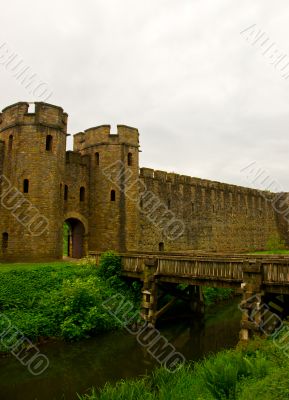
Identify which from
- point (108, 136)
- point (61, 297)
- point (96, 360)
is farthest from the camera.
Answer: point (108, 136)

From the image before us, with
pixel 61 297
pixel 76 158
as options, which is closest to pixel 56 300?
pixel 61 297

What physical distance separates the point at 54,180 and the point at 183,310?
979cm

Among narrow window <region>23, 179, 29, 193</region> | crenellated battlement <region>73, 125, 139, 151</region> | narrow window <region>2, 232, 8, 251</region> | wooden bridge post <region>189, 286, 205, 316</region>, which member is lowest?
wooden bridge post <region>189, 286, 205, 316</region>

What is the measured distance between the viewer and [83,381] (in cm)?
964

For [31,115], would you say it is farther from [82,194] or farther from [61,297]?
[61,297]

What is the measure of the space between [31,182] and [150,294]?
30.3 ft

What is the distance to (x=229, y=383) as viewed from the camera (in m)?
6.17

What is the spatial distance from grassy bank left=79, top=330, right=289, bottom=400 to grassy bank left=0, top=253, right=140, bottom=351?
18.1ft

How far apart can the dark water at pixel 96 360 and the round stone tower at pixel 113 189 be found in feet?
27.3

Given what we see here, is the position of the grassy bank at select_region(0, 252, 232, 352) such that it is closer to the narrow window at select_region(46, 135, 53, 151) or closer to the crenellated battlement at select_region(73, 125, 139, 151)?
the narrow window at select_region(46, 135, 53, 151)

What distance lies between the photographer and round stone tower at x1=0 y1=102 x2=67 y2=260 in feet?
62.3

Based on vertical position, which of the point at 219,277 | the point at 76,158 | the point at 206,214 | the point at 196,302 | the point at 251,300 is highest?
→ the point at 76,158

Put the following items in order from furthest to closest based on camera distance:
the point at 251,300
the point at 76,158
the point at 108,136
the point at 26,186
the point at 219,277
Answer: the point at 76,158 → the point at 108,136 → the point at 26,186 → the point at 219,277 → the point at 251,300

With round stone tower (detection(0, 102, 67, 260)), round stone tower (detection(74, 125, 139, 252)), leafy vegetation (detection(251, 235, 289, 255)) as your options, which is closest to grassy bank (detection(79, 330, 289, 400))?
round stone tower (detection(0, 102, 67, 260))
